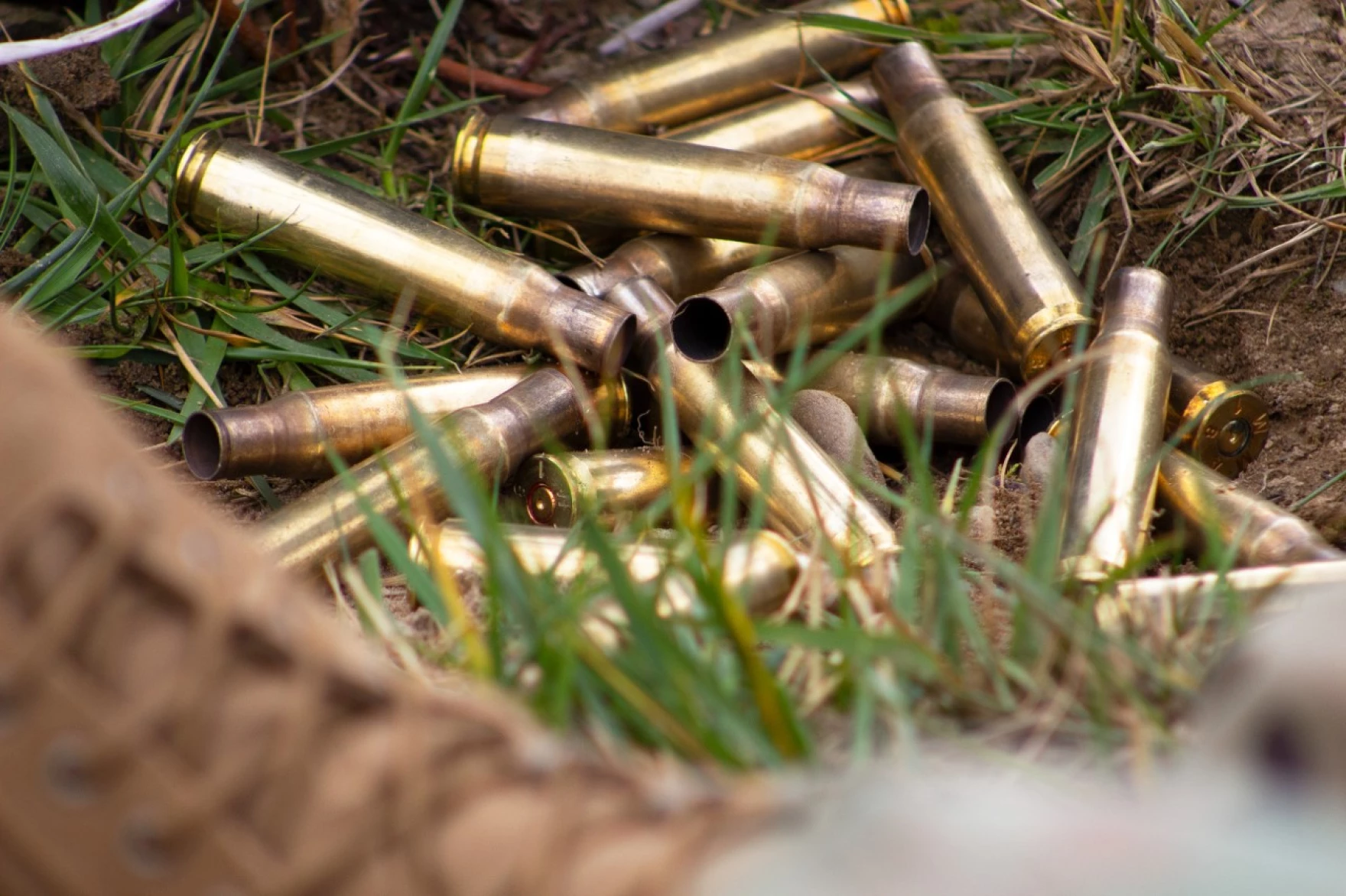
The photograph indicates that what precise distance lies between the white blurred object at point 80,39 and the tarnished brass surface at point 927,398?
178cm

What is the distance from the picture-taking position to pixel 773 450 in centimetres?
166

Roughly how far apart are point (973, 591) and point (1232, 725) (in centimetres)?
129

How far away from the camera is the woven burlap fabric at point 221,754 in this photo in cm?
109

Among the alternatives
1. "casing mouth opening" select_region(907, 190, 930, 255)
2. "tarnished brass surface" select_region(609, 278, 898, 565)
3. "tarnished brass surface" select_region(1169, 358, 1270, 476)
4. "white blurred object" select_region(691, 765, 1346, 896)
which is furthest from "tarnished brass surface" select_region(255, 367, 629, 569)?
"white blurred object" select_region(691, 765, 1346, 896)

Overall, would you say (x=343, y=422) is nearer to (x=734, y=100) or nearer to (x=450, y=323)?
(x=450, y=323)

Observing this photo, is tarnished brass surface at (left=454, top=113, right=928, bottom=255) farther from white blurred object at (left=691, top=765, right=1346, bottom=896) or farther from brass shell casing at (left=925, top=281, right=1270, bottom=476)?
white blurred object at (left=691, top=765, right=1346, bottom=896)

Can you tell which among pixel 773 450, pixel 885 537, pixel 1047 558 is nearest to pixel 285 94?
pixel 885 537

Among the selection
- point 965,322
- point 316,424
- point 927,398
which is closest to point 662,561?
point 316,424

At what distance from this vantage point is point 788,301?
294 cm

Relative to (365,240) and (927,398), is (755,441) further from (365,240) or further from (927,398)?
(365,240)

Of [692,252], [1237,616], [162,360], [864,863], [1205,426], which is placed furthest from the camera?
[692,252]

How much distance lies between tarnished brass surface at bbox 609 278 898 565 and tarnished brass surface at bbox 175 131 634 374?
21 centimetres

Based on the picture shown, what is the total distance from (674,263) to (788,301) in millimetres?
392

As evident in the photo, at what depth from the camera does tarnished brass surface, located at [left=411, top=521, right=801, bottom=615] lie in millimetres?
1710
